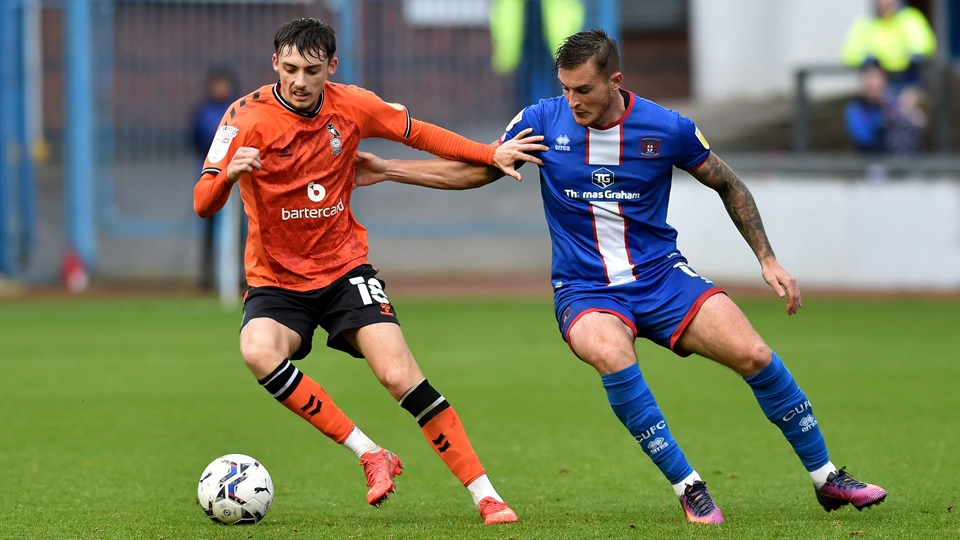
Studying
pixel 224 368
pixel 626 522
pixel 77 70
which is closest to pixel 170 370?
pixel 224 368

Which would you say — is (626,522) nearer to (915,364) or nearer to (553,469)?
(553,469)

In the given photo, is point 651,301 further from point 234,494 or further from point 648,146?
point 234,494

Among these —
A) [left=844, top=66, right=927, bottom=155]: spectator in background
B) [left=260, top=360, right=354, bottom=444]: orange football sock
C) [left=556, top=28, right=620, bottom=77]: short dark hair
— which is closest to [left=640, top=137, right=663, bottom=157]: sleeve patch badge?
[left=556, top=28, right=620, bottom=77]: short dark hair

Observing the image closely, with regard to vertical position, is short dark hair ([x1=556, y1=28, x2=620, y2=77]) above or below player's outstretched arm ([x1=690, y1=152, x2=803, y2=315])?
above

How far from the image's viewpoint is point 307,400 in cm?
558

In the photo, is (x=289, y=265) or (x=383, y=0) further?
(x=383, y=0)

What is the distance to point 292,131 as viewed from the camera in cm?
570

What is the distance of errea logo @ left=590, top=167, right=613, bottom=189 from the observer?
→ 5621 mm

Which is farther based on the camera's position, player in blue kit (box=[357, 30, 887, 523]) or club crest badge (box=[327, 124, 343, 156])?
club crest badge (box=[327, 124, 343, 156])

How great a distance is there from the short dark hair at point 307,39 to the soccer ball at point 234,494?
1.71 m

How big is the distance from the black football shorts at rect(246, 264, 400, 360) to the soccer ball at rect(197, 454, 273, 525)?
0.56 metres

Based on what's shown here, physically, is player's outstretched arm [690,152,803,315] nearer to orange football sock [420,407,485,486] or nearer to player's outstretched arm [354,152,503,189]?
player's outstretched arm [354,152,503,189]

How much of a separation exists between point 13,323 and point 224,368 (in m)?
4.07

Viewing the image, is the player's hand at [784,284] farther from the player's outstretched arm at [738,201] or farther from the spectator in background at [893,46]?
the spectator in background at [893,46]
